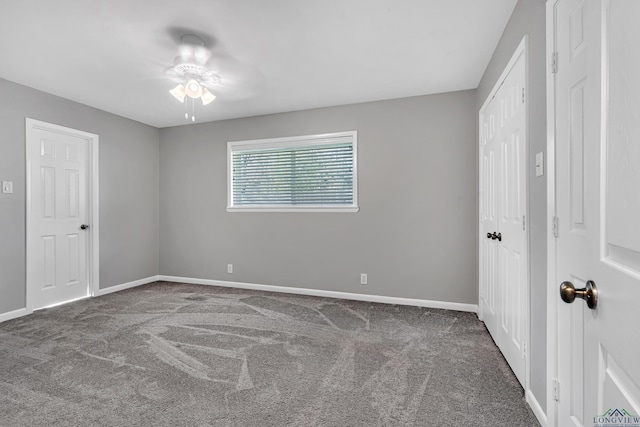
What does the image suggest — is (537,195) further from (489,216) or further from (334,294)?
(334,294)

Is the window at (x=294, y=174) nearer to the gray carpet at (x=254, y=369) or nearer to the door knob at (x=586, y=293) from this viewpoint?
the gray carpet at (x=254, y=369)

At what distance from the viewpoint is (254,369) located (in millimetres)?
2273

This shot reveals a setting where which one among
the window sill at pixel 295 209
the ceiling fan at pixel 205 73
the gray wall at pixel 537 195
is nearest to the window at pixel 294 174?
the window sill at pixel 295 209

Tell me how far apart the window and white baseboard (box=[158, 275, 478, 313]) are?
3.57 feet

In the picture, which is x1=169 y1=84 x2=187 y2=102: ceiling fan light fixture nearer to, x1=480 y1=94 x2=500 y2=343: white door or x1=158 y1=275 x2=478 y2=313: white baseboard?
x1=158 y1=275 x2=478 y2=313: white baseboard

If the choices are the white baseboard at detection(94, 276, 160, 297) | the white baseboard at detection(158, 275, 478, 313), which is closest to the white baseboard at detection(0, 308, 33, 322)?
the white baseboard at detection(94, 276, 160, 297)

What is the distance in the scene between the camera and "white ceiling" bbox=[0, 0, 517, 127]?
2.16m

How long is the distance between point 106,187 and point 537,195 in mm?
4933

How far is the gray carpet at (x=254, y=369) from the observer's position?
178 centimetres

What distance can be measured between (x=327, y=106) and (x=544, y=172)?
2.99 metres

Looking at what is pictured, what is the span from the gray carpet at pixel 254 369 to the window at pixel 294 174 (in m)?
1.46

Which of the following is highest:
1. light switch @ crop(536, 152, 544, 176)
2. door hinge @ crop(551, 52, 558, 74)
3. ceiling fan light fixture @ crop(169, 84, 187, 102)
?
ceiling fan light fixture @ crop(169, 84, 187, 102)

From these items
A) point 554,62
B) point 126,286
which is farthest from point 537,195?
point 126,286

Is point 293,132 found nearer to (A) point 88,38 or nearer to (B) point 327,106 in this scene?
(B) point 327,106
